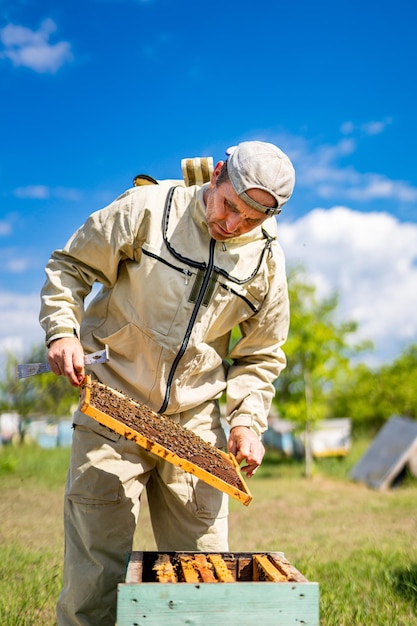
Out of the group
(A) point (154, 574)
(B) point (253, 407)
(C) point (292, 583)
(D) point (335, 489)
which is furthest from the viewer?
(D) point (335, 489)

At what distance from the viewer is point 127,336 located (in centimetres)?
278

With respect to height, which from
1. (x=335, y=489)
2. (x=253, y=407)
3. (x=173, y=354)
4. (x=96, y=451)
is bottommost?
(x=335, y=489)

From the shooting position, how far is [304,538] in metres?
6.18

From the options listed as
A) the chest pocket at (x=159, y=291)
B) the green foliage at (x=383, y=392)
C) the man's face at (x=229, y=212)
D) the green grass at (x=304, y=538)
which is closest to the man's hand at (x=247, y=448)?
the chest pocket at (x=159, y=291)

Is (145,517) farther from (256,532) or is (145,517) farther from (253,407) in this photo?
(253,407)

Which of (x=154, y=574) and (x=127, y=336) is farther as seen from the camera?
(x=127, y=336)

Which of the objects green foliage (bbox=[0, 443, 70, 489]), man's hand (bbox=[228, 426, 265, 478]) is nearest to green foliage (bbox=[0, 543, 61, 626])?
man's hand (bbox=[228, 426, 265, 478])

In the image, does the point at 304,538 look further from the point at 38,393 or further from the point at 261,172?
the point at 38,393

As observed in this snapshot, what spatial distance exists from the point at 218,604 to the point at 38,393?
17.6 meters

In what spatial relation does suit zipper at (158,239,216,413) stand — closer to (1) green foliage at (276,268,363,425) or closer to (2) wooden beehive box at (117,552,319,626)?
(2) wooden beehive box at (117,552,319,626)

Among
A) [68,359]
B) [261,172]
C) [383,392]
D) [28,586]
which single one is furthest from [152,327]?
[383,392]

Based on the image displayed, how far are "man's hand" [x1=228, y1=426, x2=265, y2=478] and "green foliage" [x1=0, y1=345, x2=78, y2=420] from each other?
50.4 ft

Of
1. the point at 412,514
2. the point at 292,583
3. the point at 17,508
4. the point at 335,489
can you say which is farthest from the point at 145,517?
the point at 292,583

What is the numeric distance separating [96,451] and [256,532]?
438 cm
